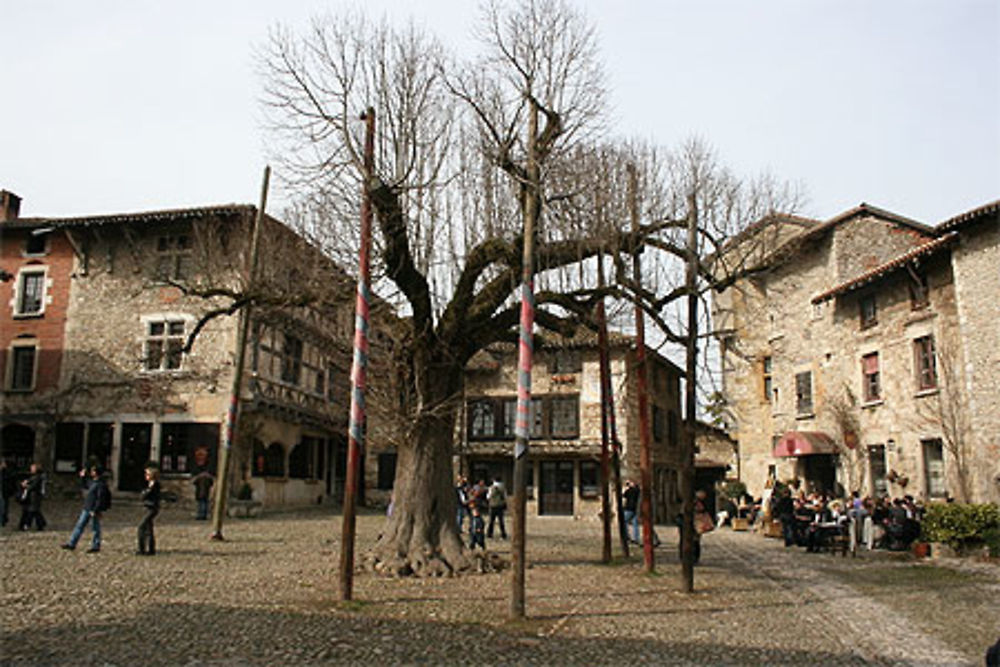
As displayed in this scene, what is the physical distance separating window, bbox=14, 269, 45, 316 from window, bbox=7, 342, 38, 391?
1262 millimetres

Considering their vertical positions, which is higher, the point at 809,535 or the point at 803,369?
the point at 803,369

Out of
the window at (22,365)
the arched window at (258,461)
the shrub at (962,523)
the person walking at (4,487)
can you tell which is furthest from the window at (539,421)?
the person walking at (4,487)

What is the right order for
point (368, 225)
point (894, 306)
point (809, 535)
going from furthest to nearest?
point (894, 306)
point (809, 535)
point (368, 225)

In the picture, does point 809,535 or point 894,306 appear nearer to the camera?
point 809,535

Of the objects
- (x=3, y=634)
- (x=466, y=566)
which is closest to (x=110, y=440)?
(x=466, y=566)

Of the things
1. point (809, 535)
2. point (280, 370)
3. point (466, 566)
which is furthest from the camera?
point (280, 370)

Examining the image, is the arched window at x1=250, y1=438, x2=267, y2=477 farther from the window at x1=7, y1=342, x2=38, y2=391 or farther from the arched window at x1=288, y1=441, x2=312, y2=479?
the window at x1=7, y1=342, x2=38, y2=391

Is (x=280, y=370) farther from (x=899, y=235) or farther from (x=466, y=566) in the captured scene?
(x=899, y=235)

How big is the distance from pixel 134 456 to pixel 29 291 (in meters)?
7.92

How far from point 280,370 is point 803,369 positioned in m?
18.9

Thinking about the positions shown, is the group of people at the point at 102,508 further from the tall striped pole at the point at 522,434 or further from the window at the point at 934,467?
the window at the point at 934,467

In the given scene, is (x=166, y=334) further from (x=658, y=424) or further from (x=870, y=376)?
(x=870, y=376)

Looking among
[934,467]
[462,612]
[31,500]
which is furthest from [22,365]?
[934,467]

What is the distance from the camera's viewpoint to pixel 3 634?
7477 millimetres
